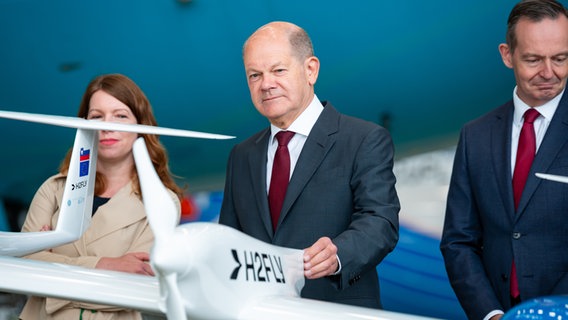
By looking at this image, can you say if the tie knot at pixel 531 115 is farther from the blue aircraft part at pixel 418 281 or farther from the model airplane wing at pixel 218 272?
the blue aircraft part at pixel 418 281

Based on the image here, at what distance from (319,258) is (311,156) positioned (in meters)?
0.54

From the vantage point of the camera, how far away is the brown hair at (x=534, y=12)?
3.51m

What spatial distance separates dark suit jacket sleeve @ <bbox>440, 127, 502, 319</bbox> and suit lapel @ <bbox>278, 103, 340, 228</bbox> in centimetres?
60

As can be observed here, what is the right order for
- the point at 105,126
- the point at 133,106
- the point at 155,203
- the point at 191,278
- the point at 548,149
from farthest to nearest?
the point at 133,106
the point at 105,126
the point at 548,149
the point at 191,278
the point at 155,203

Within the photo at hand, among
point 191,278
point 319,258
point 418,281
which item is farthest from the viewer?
point 418,281

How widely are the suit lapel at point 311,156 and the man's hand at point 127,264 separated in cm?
73

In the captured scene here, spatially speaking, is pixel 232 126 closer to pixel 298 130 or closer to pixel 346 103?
pixel 346 103

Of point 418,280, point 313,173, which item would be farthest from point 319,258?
point 418,280

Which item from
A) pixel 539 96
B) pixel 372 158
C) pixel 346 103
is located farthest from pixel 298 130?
pixel 346 103

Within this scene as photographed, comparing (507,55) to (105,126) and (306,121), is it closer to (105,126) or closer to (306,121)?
(306,121)

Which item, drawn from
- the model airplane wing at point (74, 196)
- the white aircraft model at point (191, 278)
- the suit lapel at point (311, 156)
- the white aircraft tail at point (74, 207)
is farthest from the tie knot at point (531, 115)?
the white aircraft tail at point (74, 207)

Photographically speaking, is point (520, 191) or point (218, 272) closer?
point (218, 272)

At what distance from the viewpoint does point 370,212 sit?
3.41m

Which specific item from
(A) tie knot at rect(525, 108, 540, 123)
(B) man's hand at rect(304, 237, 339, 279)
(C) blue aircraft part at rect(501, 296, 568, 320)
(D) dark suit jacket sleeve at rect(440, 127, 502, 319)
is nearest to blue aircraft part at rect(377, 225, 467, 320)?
(D) dark suit jacket sleeve at rect(440, 127, 502, 319)
